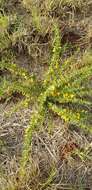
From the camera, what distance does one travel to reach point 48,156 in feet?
9.09

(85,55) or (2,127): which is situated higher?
(85,55)

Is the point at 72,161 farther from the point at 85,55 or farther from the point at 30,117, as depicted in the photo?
the point at 85,55

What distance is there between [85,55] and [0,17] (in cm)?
78

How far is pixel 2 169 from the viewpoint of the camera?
2695 millimetres

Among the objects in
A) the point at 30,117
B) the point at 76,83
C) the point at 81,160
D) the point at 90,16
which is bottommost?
the point at 81,160

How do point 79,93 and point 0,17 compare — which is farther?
point 0,17

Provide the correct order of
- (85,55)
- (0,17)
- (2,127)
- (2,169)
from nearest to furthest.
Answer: (2,169)
(2,127)
(85,55)
(0,17)

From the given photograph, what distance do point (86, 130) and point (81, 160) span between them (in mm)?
218

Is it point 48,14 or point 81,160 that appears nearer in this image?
point 81,160

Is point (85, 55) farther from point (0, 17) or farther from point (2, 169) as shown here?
point (2, 169)

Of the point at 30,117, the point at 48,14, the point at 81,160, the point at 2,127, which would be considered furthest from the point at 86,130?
the point at 48,14

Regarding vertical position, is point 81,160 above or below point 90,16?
below

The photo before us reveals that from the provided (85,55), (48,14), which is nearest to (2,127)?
(85,55)

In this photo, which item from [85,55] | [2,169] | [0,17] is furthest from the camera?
[0,17]
